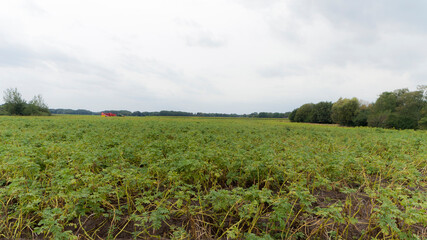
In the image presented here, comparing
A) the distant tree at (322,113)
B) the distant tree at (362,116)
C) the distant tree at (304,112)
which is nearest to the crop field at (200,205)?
the distant tree at (362,116)

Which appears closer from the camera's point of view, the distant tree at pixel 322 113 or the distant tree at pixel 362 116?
the distant tree at pixel 362 116

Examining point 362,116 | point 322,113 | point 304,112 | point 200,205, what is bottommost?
point 200,205

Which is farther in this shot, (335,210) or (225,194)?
(225,194)

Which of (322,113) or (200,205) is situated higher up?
(322,113)

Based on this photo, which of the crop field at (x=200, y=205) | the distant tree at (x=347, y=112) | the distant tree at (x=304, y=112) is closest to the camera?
the crop field at (x=200, y=205)

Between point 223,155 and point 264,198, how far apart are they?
266cm

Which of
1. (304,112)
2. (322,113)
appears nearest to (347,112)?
(322,113)

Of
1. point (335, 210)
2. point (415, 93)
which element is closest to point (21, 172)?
point (335, 210)

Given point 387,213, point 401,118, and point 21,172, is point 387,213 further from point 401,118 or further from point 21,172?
point 401,118

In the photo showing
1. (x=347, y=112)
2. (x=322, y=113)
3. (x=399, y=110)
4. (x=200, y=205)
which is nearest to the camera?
(x=200, y=205)

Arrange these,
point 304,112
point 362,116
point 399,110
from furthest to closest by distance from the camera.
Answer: point 304,112
point 362,116
point 399,110

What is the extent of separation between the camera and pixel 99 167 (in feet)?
17.9

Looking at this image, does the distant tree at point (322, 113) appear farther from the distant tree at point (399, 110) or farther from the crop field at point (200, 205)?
the crop field at point (200, 205)

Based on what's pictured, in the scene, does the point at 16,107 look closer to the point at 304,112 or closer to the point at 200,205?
the point at 200,205
